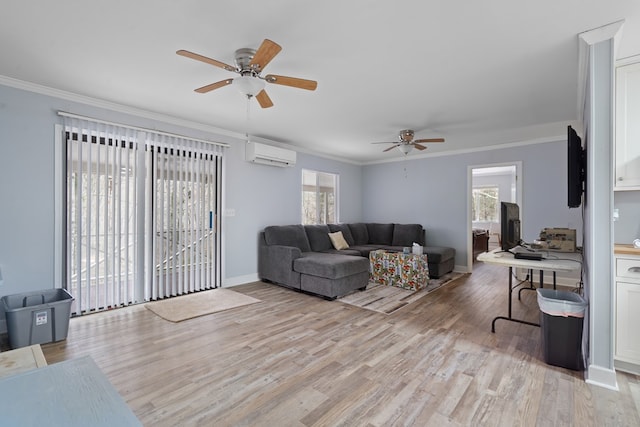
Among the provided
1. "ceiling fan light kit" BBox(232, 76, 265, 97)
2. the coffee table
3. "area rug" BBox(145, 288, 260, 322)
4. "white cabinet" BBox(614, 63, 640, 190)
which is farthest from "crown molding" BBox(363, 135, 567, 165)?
"ceiling fan light kit" BBox(232, 76, 265, 97)

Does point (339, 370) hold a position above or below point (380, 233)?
below

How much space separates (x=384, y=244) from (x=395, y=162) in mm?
1944

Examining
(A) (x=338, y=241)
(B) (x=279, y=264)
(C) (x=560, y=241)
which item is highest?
(C) (x=560, y=241)

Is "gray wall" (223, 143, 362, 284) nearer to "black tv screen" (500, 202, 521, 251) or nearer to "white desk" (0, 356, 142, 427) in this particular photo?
"black tv screen" (500, 202, 521, 251)

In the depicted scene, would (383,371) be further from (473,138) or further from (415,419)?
(473,138)

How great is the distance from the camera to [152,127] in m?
4.00

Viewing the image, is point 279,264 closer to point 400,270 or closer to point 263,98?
point 400,270

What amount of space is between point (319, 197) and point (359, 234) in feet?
4.02

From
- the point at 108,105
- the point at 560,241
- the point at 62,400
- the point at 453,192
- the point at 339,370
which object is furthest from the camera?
the point at 453,192

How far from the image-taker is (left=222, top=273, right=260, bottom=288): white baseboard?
187 inches

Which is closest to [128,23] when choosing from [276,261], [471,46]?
[471,46]

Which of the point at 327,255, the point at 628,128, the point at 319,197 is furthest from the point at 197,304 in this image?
the point at 628,128

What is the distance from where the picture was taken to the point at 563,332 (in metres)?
2.31

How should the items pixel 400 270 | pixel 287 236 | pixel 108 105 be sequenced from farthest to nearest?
pixel 287 236
pixel 400 270
pixel 108 105
